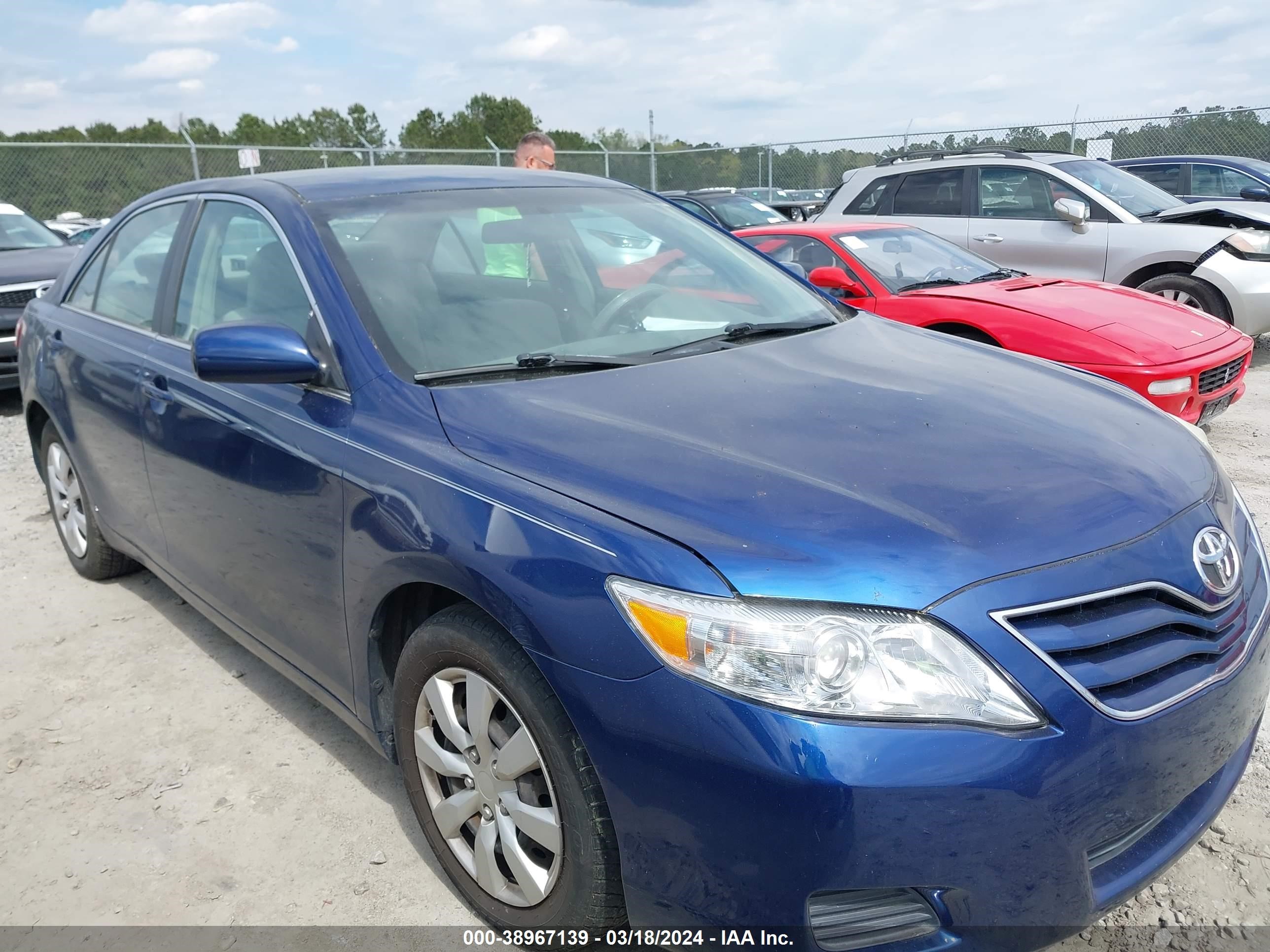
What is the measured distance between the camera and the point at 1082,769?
158 cm

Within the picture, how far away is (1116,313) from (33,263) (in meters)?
8.19

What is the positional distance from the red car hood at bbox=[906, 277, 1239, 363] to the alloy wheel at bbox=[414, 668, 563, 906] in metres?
4.15

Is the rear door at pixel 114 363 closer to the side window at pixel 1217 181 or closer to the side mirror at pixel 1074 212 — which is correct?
the side mirror at pixel 1074 212

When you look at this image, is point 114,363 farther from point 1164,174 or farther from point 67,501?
point 1164,174

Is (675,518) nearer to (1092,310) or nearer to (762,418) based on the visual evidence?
(762,418)

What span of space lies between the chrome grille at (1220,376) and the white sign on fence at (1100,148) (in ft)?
38.5

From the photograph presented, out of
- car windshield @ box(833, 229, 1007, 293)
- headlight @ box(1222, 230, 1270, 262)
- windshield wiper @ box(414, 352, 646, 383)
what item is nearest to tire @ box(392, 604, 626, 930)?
windshield wiper @ box(414, 352, 646, 383)

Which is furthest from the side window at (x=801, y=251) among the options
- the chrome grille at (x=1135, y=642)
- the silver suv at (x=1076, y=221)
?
the chrome grille at (x=1135, y=642)

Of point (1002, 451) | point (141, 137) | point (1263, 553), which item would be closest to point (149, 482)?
point (1002, 451)

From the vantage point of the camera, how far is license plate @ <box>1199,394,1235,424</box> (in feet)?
16.8

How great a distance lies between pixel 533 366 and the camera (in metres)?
2.42

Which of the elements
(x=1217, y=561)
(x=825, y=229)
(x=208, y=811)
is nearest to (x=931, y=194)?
(x=825, y=229)

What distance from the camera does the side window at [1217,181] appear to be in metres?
11.4

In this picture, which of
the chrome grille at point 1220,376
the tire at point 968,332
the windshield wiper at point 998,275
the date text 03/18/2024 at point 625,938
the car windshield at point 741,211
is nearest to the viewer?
the date text 03/18/2024 at point 625,938
